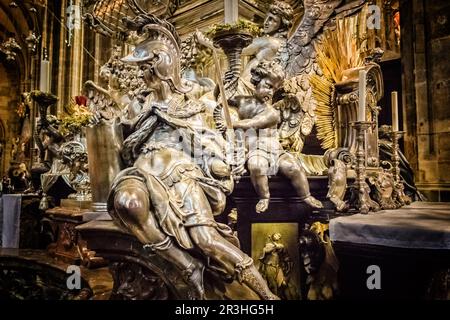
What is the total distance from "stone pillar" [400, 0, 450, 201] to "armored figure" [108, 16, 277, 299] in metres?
3.55

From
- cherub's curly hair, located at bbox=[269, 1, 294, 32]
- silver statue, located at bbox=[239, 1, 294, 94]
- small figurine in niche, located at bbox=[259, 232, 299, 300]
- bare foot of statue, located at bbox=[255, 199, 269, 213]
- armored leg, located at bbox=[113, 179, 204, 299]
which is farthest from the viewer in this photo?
cherub's curly hair, located at bbox=[269, 1, 294, 32]

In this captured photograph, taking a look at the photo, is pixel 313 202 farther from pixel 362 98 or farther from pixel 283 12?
pixel 283 12

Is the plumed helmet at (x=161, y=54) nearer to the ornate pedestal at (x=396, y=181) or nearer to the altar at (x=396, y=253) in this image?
Answer: the altar at (x=396, y=253)

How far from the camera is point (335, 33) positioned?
3.42 metres

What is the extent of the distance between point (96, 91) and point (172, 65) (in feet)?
6.84

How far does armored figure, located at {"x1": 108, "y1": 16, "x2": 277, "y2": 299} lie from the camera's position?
1.73 m

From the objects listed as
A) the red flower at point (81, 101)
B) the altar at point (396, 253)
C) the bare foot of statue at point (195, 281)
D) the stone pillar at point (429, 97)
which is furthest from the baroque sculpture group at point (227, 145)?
the stone pillar at point (429, 97)

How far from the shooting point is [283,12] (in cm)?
316

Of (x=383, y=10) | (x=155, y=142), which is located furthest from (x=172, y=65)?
(x=383, y=10)

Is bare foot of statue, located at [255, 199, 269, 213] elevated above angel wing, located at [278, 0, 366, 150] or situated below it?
below

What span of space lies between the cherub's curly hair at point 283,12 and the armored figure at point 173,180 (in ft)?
3.95

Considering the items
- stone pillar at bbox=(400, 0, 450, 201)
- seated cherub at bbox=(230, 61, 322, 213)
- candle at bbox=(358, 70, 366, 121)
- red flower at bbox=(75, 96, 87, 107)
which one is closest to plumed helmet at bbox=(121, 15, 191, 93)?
seated cherub at bbox=(230, 61, 322, 213)

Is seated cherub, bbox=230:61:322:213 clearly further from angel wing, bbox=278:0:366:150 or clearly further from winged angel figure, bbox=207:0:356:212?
angel wing, bbox=278:0:366:150

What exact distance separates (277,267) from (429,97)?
3.57m
